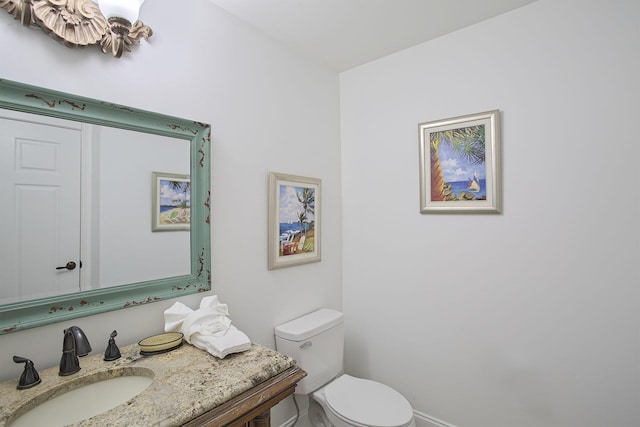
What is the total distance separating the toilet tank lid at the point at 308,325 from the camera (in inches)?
68.3

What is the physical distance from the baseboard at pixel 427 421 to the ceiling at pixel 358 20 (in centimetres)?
233

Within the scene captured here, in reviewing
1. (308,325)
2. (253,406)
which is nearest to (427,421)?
(308,325)

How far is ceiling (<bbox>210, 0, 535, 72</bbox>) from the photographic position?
1585mm

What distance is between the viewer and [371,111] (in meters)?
2.20

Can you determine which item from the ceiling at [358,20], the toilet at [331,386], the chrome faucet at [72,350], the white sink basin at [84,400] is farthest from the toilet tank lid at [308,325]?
the ceiling at [358,20]

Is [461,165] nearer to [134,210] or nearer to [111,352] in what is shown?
[134,210]

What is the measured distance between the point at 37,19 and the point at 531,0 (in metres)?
2.11

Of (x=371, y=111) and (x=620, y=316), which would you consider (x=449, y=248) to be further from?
(x=371, y=111)

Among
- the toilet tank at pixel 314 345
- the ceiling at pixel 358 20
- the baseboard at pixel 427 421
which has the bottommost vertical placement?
the baseboard at pixel 427 421

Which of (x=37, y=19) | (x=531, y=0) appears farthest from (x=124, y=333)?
(x=531, y=0)

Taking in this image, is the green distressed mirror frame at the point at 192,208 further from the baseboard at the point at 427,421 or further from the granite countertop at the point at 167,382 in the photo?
the baseboard at the point at 427,421

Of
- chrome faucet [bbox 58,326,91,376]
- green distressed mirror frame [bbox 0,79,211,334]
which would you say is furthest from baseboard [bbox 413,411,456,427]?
chrome faucet [bbox 58,326,91,376]

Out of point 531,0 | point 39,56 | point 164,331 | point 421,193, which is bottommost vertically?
point 164,331

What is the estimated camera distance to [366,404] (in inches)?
62.6
